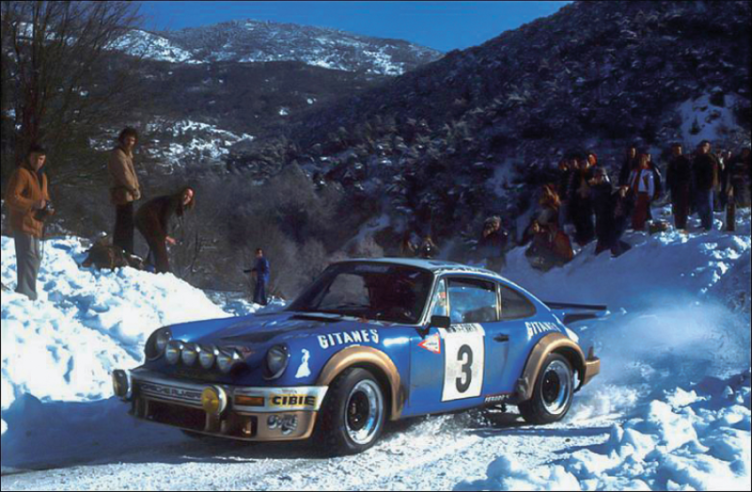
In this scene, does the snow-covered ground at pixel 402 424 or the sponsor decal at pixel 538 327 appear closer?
the snow-covered ground at pixel 402 424

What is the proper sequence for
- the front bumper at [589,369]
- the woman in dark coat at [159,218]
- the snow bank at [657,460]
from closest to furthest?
the snow bank at [657,460] < the front bumper at [589,369] < the woman in dark coat at [159,218]

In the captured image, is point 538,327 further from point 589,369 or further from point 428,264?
→ point 428,264

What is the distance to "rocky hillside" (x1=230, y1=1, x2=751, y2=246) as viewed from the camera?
43.1m

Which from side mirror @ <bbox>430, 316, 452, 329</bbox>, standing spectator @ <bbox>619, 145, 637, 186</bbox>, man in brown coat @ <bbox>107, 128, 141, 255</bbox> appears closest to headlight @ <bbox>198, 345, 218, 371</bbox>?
side mirror @ <bbox>430, 316, 452, 329</bbox>

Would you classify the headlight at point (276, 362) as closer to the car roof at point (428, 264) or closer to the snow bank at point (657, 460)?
the snow bank at point (657, 460)

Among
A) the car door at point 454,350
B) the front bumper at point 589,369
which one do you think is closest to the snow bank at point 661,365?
the front bumper at point 589,369

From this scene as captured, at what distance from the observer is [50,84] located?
1947cm

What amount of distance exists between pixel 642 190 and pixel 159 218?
8557mm

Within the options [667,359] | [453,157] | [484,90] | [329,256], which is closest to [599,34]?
[484,90]

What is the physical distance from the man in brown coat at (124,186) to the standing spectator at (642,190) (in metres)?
8.75

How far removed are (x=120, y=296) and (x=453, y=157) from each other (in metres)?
40.2

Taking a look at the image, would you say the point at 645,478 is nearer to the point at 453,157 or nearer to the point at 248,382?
the point at 248,382

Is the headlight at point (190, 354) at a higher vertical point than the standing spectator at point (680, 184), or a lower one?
lower

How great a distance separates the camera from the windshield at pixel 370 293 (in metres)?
6.69
